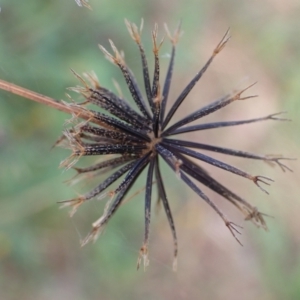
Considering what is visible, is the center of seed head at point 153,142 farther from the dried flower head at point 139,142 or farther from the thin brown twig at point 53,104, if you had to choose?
the thin brown twig at point 53,104

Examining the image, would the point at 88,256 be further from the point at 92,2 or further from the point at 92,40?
the point at 92,2

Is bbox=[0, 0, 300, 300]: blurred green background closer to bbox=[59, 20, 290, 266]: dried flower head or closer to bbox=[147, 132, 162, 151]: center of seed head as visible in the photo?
bbox=[59, 20, 290, 266]: dried flower head

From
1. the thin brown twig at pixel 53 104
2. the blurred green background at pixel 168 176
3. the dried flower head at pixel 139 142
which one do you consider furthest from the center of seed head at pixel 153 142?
the blurred green background at pixel 168 176

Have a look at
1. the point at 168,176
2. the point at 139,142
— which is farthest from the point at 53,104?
the point at 168,176

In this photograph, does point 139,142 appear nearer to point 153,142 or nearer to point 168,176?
point 153,142

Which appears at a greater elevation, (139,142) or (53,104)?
(53,104)

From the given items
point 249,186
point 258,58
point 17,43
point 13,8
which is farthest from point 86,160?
point 258,58

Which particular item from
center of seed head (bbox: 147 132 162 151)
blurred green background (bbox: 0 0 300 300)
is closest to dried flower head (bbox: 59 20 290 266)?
center of seed head (bbox: 147 132 162 151)

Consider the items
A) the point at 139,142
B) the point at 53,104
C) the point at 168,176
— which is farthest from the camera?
the point at 168,176

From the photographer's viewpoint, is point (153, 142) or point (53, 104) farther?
point (153, 142)
